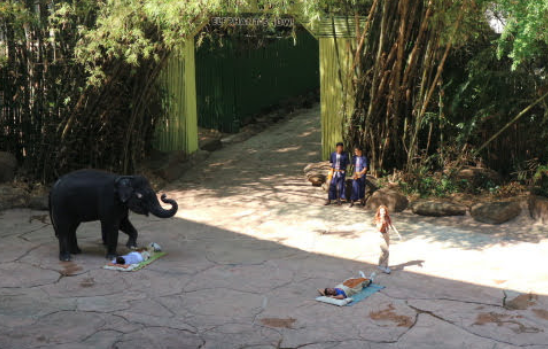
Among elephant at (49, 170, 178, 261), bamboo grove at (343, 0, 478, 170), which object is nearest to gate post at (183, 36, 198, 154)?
bamboo grove at (343, 0, 478, 170)

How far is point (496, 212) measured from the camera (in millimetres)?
8539

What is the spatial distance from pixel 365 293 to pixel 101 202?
2912mm

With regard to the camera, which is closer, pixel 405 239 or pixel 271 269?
pixel 271 269

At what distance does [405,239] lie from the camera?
26.3ft

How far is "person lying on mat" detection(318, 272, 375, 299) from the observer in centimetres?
591

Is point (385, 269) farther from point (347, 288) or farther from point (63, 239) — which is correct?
point (63, 239)

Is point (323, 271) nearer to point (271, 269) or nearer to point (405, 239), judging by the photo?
Answer: point (271, 269)

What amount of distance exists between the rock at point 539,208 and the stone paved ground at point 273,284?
0.48 ft

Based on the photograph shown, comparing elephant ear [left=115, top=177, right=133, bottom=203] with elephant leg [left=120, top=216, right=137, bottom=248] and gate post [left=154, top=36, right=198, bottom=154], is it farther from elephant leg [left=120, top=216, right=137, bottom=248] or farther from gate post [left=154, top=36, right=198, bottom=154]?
gate post [left=154, top=36, right=198, bottom=154]

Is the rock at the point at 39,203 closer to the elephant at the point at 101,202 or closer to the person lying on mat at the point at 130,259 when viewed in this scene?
the elephant at the point at 101,202

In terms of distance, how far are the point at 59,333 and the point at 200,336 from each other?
1098mm

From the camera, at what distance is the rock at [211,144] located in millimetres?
13539

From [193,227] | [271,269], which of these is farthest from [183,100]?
[271,269]

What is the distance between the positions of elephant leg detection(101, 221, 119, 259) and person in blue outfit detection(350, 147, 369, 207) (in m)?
3.76
